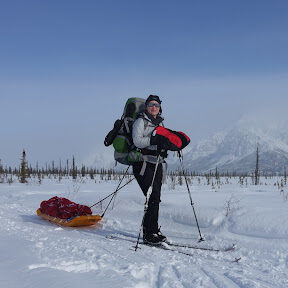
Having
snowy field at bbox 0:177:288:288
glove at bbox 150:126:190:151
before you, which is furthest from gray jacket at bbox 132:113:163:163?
snowy field at bbox 0:177:288:288

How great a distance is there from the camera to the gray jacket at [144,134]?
16.1ft

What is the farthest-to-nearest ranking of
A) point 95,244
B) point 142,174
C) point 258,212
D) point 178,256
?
point 258,212 < point 142,174 < point 95,244 < point 178,256

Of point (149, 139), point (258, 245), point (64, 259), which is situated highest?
point (149, 139)

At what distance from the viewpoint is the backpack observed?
5234mm

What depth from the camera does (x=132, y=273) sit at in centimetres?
299

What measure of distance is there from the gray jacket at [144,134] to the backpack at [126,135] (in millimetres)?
213

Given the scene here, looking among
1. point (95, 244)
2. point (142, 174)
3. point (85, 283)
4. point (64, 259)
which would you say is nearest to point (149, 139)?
point (142, 174)

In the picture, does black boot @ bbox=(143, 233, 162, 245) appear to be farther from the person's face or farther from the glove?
the person's face

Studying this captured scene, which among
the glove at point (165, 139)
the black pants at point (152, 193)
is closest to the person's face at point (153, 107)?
the glove at point (165, 139)

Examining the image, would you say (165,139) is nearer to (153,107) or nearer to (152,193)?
(153,107)

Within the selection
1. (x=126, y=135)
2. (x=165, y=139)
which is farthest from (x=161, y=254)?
(x=126, y=135)

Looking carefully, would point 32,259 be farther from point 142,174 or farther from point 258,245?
point 258,245

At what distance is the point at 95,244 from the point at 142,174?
1.43 m

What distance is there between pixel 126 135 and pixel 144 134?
427mm
